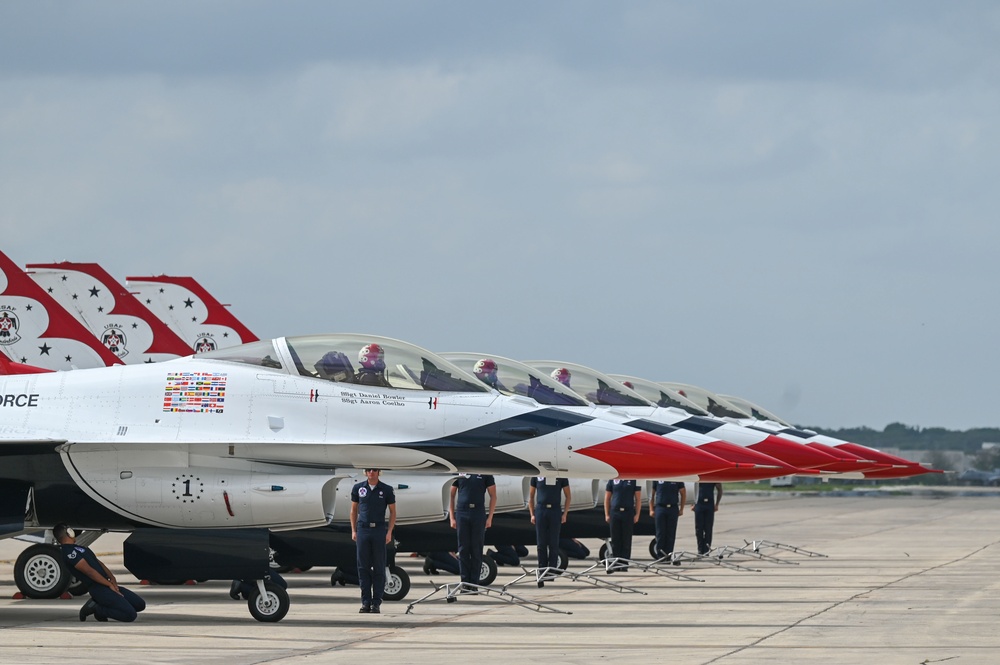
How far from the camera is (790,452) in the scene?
69.8 feet

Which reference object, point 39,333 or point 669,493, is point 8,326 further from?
point 669,493

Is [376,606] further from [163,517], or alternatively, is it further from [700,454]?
[700,454]

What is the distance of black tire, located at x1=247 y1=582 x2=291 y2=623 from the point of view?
524 inches

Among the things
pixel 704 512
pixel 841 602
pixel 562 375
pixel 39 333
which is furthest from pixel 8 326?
pixel 841 602

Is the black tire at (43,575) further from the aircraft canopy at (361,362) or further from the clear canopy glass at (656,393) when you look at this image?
the clear canopy glass at (656,393)

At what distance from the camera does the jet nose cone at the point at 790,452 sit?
69.7 ft

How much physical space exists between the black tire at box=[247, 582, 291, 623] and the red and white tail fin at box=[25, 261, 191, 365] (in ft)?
39.5

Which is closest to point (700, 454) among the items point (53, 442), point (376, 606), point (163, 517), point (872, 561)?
point (376, 606)

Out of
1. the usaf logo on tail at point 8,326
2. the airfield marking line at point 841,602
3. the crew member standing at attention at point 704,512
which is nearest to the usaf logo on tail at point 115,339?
the usaf logo on tail at point 8,326

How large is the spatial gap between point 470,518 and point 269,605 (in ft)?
8.49

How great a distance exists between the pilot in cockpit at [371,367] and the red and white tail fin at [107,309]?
1213cm

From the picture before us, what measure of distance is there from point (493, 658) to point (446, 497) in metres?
5.61

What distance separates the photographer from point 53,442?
44.4 ft

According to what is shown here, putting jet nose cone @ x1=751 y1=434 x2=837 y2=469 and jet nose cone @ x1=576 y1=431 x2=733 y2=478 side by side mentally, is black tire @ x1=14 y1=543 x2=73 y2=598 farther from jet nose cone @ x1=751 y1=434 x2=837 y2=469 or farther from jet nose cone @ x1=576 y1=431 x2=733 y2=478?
jet nose cone @ x1=751 y1=434 x2=837 y2=469
